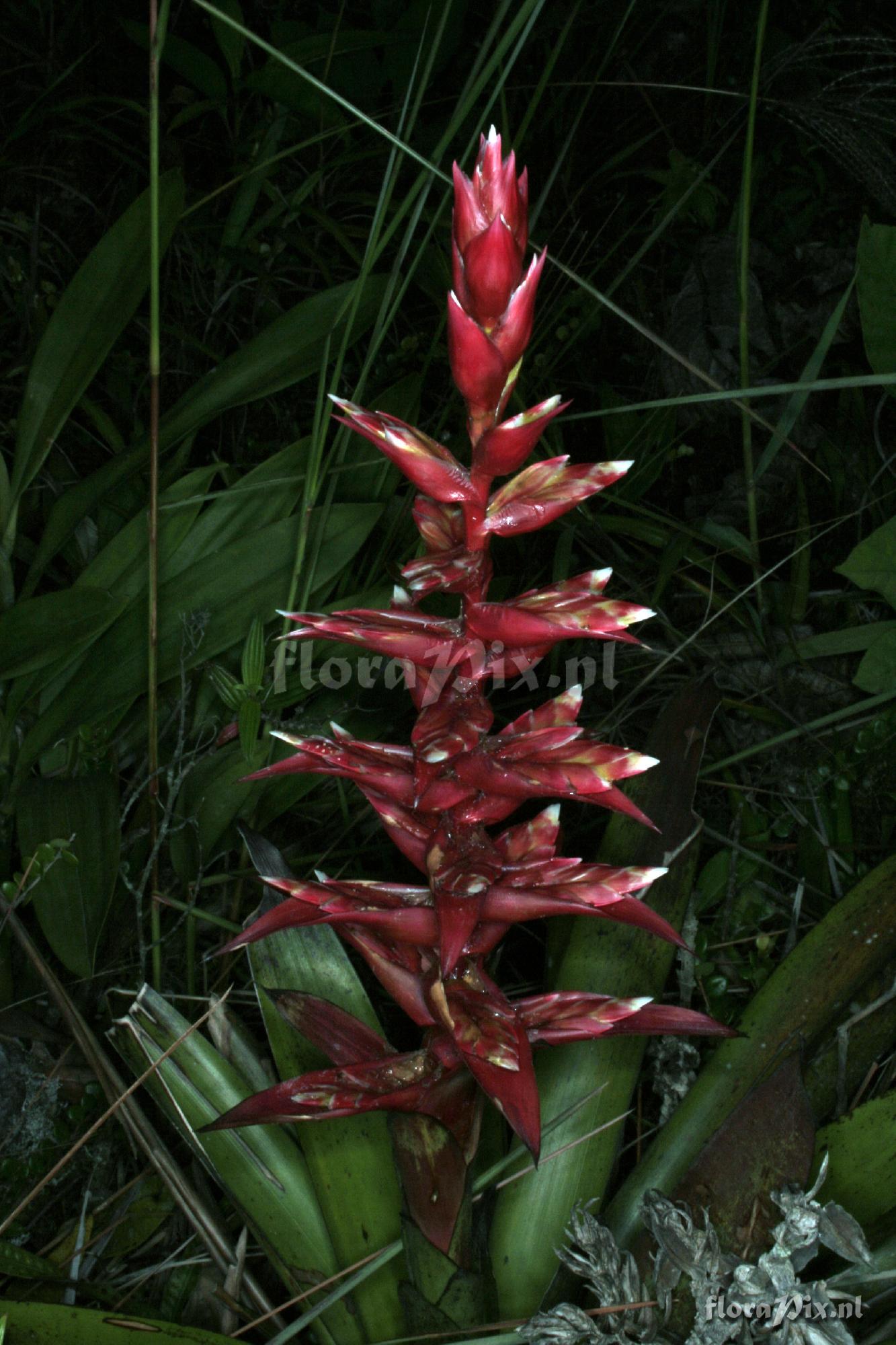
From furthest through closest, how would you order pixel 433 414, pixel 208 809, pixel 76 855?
1. pixel 433 414
2. pixel 208 809
3. pixel 76 855

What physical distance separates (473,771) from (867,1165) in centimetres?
45

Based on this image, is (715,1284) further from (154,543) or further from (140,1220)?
(154,543)

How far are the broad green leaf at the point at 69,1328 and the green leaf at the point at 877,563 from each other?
104 cm

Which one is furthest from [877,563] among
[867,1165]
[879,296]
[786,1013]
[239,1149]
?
[239,1149]

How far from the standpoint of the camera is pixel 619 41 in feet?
6.85

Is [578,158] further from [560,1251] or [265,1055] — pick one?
[560,1251]

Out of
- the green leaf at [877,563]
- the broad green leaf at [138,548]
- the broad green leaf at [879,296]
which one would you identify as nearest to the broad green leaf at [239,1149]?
the broad green leaf at [138,548]

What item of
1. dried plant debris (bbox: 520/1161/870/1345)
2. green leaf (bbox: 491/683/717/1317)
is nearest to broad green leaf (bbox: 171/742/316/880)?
green leaf (bbox: 491/683/717/1317)

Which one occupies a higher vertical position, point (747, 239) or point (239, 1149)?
point (747, 239)

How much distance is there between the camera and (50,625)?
125 centimetres

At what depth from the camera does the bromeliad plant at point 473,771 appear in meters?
0.62

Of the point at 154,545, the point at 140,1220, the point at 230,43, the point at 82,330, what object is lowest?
the point at 140,1220

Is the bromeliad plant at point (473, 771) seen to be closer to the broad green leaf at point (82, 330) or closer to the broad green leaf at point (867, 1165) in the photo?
the broad green leaf at point (867, 1165)

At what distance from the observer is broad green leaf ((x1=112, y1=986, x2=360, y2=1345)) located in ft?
2.89
